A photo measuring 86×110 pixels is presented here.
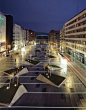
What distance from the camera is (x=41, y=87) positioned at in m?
18.0

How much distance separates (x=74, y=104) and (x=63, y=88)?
444 centimetres

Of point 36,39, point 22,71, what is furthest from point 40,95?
point 36,39

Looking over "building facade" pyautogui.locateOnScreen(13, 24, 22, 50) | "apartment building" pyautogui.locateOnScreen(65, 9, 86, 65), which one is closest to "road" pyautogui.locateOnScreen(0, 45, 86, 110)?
"apartment building" pyautogui.locateOnScreen(65, 9, 86, 65)

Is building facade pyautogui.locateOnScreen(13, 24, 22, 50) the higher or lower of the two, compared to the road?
higher

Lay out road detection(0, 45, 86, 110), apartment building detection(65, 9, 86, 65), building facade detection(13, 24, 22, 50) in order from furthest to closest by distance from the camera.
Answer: building facade detection(13, 24, 22, 50) → apartment building detection(65, 9, 86, 65) → road detection(0, 45, 86, 110)

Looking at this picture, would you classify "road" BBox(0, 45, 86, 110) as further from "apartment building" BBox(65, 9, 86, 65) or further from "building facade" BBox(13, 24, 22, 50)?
"building facade" BBox(13, 24, 22, 50)

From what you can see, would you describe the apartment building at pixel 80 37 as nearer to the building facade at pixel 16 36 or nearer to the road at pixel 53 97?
the road at pixel 53 97

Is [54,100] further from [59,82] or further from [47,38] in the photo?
[47,38]

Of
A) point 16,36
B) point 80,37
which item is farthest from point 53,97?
point 16,36

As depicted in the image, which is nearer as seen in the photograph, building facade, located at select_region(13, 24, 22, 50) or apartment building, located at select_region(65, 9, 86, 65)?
apartment building, located at select_region(65, 9, 86, 65)

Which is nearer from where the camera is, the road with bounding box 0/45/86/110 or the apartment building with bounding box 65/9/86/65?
the road with bounding box 0/45/86/110

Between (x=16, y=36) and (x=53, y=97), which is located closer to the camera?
(x=53, y=97)

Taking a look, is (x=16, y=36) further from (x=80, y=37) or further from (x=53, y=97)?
(x=53, y=97)

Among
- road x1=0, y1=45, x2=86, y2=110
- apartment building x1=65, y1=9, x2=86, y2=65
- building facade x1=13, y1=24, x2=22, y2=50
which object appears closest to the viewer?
road x1=0, y1=45, x2=86, y2=110
